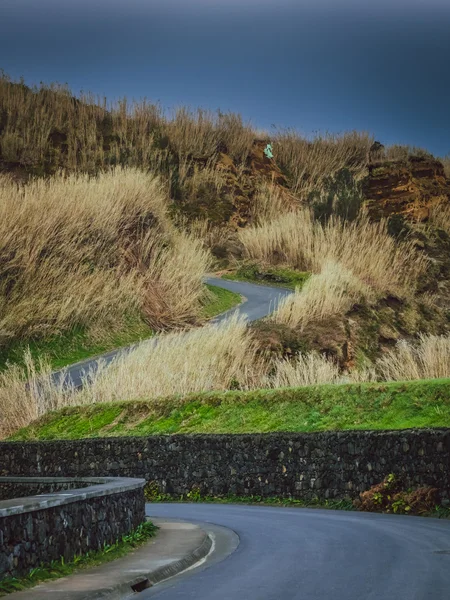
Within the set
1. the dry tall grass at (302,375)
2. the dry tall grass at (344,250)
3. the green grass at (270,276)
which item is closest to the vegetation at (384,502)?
the dry tall grass at (302,375)

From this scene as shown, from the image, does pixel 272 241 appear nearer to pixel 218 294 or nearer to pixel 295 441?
pixel 218 294

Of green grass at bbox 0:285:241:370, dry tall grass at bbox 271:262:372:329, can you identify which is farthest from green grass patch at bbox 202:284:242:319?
dry tall grass at bbox 271:262:372:329

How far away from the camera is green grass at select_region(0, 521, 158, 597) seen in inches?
372

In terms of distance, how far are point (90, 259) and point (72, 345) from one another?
16.6 ft

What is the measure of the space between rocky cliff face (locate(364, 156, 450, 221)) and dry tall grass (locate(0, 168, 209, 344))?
17882mm

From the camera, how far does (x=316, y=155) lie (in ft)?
231

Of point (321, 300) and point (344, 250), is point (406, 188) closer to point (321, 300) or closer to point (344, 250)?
point (344, 250)

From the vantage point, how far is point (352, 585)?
9.36m

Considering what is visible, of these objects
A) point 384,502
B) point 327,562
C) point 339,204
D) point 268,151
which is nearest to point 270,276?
point 339,204

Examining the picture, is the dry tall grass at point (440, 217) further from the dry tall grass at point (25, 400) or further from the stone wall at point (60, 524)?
the stone wall at point (60, 524)

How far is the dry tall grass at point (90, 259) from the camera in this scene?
32188 mm

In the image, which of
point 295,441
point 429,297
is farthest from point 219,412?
point 429,297

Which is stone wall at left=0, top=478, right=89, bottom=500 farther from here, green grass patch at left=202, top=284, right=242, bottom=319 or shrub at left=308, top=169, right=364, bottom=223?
shrub at left=308, top=169, right=364, bottom=223

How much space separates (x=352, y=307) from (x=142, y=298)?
7.52m
